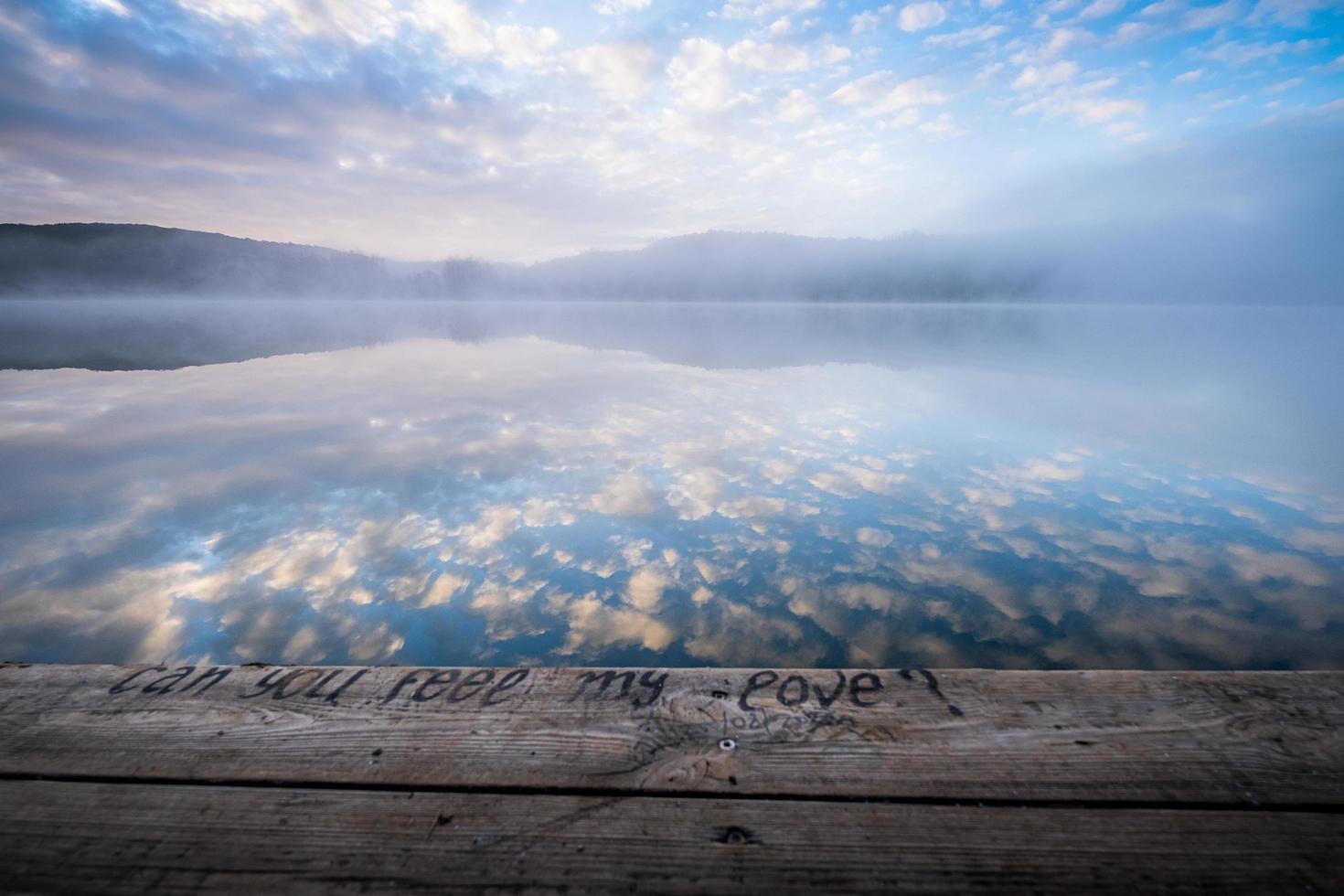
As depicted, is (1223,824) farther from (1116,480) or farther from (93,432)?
(93,432)

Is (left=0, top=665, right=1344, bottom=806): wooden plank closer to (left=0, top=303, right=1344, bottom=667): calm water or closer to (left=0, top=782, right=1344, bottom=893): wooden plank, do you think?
(left=0, top=782, right=1344, bottom=893): wooden plank

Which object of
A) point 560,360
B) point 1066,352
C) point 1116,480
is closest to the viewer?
point 1116,480

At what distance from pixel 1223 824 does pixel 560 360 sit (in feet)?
98.7

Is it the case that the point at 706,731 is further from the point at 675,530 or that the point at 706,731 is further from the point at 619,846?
the point at 675,530

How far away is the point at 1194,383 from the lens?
23.9 metres

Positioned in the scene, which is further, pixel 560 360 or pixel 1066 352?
pixel 1066 352

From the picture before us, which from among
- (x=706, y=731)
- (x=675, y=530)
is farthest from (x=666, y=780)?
(x=675, y=530)

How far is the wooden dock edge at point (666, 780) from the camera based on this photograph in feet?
5.90

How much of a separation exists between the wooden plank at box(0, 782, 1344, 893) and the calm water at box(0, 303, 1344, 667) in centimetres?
340

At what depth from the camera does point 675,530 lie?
8.10 m

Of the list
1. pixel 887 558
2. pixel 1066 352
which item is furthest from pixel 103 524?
pixel 1066 352

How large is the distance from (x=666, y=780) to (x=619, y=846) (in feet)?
1.05

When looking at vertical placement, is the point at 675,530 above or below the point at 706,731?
below

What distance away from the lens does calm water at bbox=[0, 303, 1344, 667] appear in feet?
18.9
